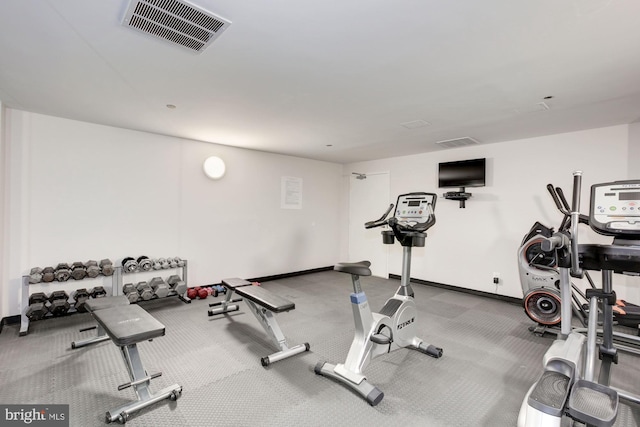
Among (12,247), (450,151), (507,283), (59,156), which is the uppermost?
(450,151)

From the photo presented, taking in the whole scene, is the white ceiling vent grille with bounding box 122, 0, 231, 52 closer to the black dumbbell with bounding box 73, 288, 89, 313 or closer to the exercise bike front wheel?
the black dumbbell with bounding box 73, 288, 89, 313

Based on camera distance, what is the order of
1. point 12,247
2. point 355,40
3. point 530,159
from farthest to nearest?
point 530,159
point 12,247
point 355,40

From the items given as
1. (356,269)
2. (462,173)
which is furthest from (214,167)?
(462,173)

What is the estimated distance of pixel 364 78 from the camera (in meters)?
2.38

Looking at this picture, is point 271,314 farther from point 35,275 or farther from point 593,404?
point 35,275

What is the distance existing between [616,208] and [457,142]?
8.90 feet

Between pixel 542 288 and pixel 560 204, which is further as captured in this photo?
pixel 542 288

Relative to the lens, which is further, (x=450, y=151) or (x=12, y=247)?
(x=450, y=151)

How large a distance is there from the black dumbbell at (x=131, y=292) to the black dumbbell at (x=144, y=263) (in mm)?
243

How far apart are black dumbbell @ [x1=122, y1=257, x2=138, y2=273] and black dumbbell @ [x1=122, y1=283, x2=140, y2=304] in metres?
0.19

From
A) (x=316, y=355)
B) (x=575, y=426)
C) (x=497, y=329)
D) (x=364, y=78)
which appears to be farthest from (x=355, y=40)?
(x=497, y=329)

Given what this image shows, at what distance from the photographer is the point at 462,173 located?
475 centimetres

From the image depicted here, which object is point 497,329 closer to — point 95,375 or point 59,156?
point 95,375

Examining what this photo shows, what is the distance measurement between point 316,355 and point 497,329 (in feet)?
7.11
